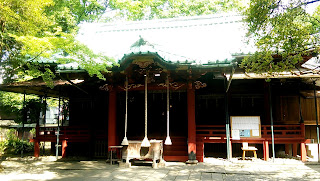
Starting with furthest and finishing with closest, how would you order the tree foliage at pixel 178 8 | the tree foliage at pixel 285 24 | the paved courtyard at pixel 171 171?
the tree foliage at pixel 178 8 < the paved courtyard at pixel 171 171 < the tree foliage at pixel 285 24

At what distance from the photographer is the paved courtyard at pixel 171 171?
7.68 meters

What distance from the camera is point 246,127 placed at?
1034 centimetres

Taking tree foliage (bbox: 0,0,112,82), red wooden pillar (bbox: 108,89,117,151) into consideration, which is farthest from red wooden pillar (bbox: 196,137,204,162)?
tree foliage (bbox: 0,0,112,82)

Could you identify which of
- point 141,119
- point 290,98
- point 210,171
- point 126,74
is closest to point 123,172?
point 210,171

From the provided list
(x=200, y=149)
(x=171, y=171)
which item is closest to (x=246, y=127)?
(x=200, y=149)

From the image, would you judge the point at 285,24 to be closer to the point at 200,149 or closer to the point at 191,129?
the point at 191,129

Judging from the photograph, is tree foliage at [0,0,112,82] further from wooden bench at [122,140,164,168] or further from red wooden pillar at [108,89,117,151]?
wooden bench at [122,140,164,168]

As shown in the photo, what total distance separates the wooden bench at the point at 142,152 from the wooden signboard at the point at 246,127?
125 inches

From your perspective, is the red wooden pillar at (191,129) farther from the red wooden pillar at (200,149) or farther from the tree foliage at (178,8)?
the tree foliage at (178,8)

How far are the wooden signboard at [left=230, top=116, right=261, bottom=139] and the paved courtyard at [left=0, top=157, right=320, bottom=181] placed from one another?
1007 mm

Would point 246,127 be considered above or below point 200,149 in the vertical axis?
above

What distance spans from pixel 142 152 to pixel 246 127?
4294 millimetres

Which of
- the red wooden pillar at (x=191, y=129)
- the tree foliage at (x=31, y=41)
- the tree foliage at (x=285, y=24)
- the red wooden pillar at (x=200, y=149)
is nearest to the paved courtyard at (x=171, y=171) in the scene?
the red wooden pillar at (x=200, y=149)

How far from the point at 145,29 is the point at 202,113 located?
5803mm
